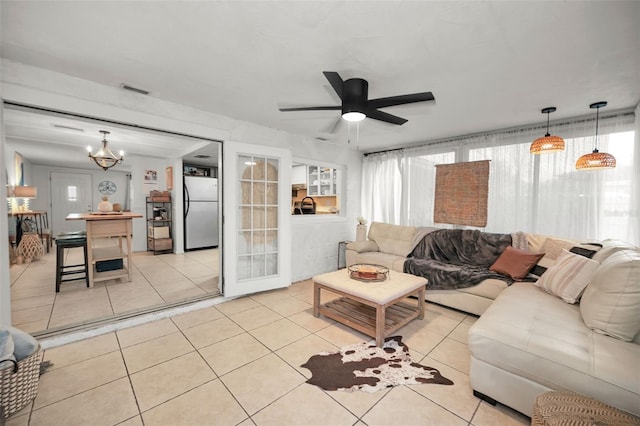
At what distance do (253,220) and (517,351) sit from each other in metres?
3.01

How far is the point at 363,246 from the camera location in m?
4.41

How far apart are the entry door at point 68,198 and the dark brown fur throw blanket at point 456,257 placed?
10.1 meters

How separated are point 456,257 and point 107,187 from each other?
10513 millimetres

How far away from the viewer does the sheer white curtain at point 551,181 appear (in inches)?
115

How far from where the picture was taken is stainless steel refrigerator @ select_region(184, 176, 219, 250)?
6207mm

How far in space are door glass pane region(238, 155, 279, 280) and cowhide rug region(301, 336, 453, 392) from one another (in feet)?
5.79

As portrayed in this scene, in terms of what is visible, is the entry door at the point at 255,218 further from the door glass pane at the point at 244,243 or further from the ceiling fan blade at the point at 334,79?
the ceiling fan blade at the point at 334,79

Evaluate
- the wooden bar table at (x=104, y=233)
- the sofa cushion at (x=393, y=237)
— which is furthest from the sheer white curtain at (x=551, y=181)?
the wooden bar table at (x=104, y=233)

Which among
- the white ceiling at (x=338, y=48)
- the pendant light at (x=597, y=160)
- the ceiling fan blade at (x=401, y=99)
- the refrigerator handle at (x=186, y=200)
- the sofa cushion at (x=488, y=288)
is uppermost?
the white ceiling at (x=338, y=48)

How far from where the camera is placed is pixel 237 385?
186cm

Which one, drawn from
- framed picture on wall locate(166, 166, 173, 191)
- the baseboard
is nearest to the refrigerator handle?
framed picture on wall locate(166, 166, 173, 191)

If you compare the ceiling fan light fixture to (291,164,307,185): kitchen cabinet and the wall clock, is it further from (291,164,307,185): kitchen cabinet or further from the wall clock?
the wall clock

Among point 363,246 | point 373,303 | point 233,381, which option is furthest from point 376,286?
point 363,246

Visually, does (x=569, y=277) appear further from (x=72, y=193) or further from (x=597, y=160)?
(x=72, y=193)
